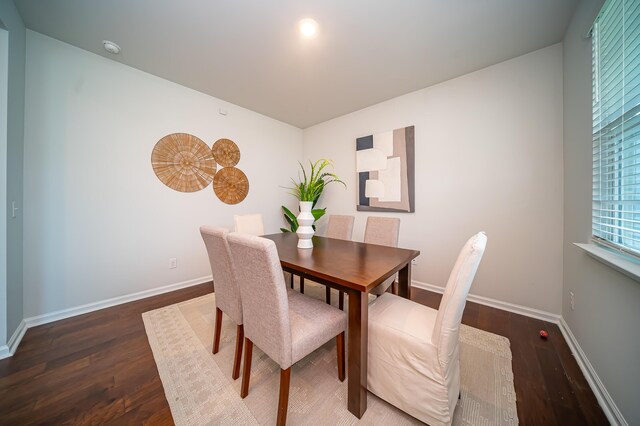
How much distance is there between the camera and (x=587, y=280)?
142 centimetres

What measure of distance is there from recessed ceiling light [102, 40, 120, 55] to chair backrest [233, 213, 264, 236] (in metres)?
1.92

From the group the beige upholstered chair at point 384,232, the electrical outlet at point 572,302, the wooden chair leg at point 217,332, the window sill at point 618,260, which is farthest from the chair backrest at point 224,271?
the electrical outlet at point 572,302

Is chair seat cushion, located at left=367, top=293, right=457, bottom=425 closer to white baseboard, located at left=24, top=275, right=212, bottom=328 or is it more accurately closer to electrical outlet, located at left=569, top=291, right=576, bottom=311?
electrical outlet, located at left=569, top=291, right=576, bottom=311

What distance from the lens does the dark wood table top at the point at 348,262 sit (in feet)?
3.51

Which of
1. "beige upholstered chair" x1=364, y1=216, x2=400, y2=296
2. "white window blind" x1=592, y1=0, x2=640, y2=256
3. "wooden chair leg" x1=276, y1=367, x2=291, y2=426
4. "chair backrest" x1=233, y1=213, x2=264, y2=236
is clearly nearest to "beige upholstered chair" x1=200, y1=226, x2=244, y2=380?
"wooden chair leg" x1=276, y1=367, x2=291, y2=426

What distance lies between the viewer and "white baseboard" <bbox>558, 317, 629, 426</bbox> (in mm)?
1022

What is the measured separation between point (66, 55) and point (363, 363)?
11.7 ft

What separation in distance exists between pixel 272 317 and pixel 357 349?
1.49ft

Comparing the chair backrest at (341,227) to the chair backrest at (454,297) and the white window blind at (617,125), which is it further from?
the white window blind at (617,125)

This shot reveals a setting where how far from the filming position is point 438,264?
2578mm

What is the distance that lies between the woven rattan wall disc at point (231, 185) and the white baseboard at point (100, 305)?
121 cm

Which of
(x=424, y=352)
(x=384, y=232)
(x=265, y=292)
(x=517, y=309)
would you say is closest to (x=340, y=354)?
(x=424, y=352)

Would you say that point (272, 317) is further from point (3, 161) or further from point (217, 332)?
point (3, 161)

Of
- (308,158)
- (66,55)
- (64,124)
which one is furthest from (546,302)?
(66,55)
